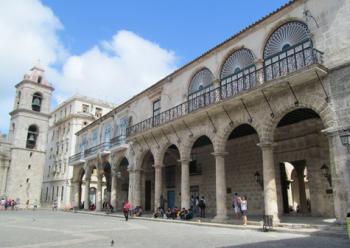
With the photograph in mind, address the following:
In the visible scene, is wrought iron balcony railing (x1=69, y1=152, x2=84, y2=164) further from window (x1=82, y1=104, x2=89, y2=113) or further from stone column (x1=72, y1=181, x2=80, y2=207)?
window (x1=82, y1=104, x2=89, y2=113)

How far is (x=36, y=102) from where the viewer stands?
43.0 metres

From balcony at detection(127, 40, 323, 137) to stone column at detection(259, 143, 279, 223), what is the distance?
2816 mm

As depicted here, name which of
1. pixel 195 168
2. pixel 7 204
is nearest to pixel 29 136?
pixel 7 204

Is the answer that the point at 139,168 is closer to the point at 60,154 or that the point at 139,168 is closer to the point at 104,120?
the point at 104,120

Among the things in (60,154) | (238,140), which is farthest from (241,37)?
(60,154)

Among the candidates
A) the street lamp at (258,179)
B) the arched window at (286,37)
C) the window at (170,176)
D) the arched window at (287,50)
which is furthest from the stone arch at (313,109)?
the window at (170,176)

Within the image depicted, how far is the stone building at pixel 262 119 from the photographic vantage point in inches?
458

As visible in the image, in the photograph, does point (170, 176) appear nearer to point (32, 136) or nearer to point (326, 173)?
point (326, 173)

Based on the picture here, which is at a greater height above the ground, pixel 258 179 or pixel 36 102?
pixel 36 102

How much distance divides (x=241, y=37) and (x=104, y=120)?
17.8 metres

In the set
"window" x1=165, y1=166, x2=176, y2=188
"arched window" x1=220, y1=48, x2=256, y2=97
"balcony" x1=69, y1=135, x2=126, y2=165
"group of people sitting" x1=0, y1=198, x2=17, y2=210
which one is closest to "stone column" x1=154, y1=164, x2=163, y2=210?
"window" x1=165, y1=166, x2=176, y2=188

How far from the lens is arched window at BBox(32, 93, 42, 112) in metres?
42.8

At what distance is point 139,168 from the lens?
2241cm

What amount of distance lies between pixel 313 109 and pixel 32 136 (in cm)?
3907
